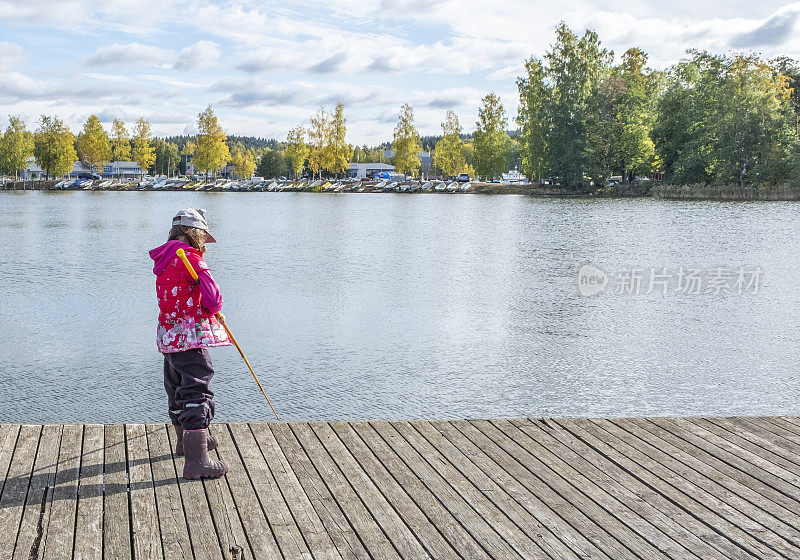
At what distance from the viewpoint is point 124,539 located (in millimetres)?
3482

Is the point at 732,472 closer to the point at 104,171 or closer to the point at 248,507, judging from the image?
the point at 248,507

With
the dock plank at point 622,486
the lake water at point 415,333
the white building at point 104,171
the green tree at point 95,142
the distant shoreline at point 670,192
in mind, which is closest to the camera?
the dock plank at point 622,486

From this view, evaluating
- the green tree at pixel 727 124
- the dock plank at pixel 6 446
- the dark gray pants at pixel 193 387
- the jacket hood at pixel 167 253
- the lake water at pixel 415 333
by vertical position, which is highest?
the green tree at pixel 727 124

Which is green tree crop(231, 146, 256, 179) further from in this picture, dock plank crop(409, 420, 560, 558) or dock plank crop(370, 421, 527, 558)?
dock plank crop(370, 421, 527, 558)

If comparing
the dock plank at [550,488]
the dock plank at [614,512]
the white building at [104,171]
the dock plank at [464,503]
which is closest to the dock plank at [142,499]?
the dock plank at [464,503]

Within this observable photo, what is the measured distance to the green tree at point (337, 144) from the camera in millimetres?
88438

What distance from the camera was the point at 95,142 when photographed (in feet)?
307

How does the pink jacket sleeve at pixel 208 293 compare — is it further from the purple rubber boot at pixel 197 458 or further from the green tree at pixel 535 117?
the green tree at pixel 535 117

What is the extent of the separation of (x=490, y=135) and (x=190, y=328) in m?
81.0

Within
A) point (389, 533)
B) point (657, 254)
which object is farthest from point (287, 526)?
point (657, 254)

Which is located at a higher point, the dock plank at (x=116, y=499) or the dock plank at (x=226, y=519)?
the dock plank at (x=226, y=519)

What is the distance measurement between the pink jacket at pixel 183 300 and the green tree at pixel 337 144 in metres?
85.4

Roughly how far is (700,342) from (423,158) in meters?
149

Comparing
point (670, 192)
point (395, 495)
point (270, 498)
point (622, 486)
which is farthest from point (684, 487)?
point (670, 192)
